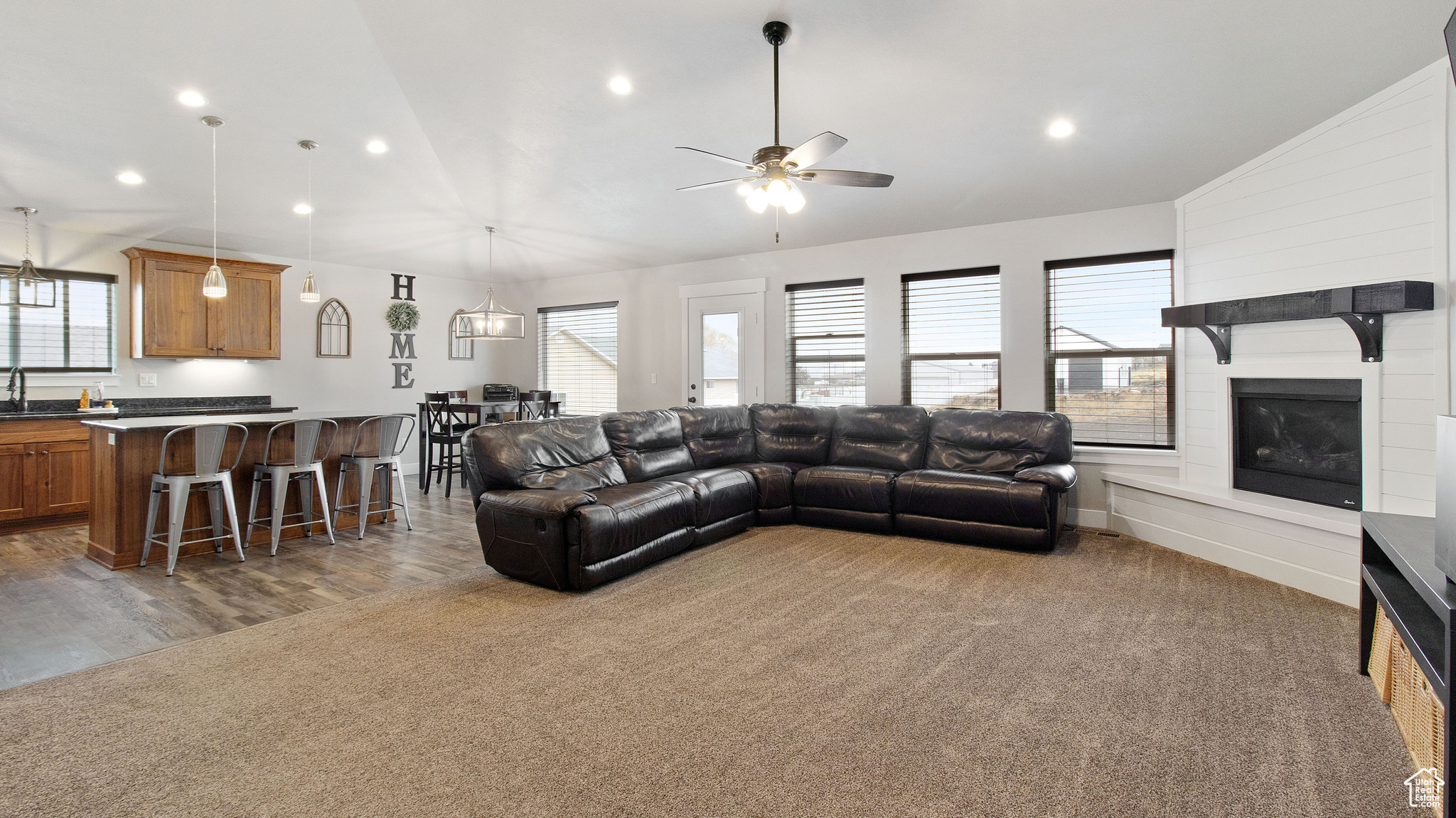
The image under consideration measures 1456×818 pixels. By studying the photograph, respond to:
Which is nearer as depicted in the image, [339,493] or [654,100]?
[654,100]

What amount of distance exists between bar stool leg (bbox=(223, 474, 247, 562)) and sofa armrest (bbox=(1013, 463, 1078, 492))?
5.00 meters

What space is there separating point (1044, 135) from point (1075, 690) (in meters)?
3.28

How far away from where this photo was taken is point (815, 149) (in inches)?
117

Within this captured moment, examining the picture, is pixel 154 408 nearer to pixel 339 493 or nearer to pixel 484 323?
pixel 339 493

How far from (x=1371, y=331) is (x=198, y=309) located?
855cm

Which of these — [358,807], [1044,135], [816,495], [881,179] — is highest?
[1044,135]

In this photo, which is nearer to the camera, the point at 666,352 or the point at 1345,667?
the point at 1345,667

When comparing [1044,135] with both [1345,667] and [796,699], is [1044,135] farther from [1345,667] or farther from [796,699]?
[796,699]

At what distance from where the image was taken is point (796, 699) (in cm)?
237

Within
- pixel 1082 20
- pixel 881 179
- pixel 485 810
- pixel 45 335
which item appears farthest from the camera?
pixel 45 335

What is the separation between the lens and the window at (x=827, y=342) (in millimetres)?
6375

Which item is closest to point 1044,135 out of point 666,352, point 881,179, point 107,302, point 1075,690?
point 881,179

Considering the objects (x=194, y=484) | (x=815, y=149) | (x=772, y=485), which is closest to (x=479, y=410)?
(x=194, y=484)

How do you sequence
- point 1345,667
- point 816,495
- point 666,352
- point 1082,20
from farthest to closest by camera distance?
point 666,352 < point 816,495 < point 1082,20 < point 1345,667
